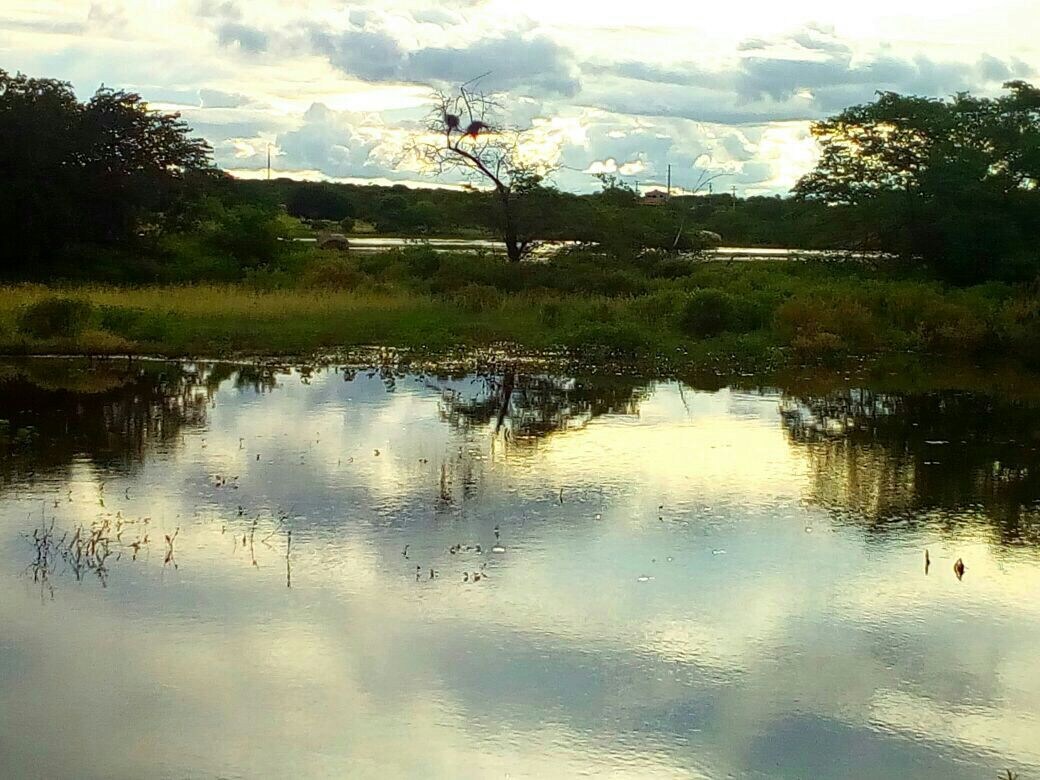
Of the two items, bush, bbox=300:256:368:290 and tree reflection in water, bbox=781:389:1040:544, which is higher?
bush, bbox=300:256:368:290

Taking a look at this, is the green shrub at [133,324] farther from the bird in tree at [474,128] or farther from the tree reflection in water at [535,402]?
the bird in tree at [474,128]

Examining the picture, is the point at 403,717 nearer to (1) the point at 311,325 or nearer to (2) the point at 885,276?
(1) the point at 311,325

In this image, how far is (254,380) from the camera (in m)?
20.5

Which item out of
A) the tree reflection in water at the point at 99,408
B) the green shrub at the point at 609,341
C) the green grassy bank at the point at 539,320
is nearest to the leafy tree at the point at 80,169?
the green grassy bank at the point at 539,320

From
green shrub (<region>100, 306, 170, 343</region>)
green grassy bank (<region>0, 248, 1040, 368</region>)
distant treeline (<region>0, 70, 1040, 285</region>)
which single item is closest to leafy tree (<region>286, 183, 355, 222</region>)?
distant treeline (<region>0, 70, 1040, 285</region>)

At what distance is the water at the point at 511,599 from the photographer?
6.80 m

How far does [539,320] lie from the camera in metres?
28.2

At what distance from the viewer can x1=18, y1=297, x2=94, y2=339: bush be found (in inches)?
904

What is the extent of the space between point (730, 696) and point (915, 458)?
8065mm

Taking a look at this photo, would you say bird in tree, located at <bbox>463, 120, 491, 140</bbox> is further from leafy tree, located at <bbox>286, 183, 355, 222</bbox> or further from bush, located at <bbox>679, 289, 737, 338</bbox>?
leafy tree, located at <bbox>286, 183, 355, 222</bbox>

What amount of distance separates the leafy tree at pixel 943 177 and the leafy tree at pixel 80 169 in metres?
19.8

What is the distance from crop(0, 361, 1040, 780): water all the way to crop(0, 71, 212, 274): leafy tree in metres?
21.0

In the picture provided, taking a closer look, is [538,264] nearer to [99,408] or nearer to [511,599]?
[99,408]

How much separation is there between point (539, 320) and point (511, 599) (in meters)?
19.4
